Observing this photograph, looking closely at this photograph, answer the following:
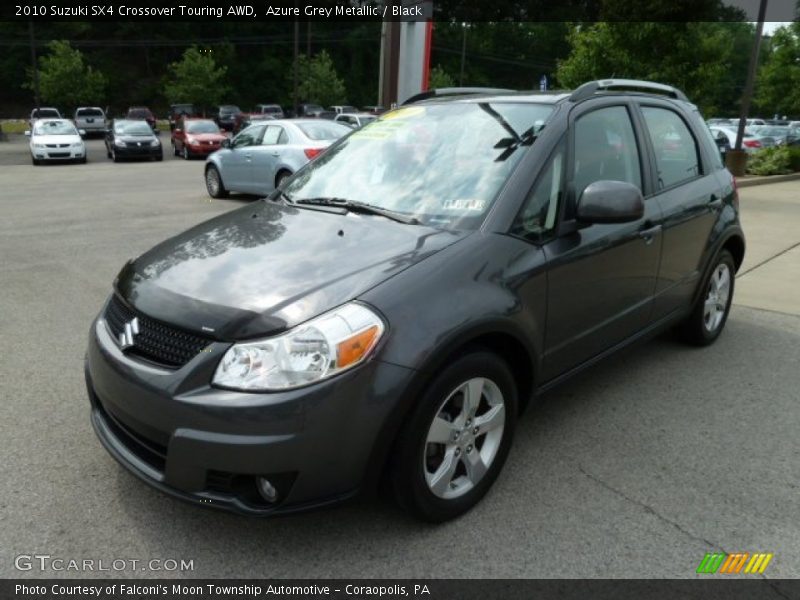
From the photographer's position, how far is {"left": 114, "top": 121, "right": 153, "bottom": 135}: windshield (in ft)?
75.7

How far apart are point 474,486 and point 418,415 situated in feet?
1.82

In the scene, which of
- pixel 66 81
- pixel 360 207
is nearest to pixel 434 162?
pixel 360 207

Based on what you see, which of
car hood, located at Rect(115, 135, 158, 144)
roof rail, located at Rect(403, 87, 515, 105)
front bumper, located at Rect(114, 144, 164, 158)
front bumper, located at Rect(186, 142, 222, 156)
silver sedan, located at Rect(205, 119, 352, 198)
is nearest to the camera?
roof rail, located at Rect(403, 87, 515, 105)

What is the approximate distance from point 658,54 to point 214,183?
32.9ft

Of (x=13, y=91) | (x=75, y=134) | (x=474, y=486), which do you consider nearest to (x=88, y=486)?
(x=474, y=486)

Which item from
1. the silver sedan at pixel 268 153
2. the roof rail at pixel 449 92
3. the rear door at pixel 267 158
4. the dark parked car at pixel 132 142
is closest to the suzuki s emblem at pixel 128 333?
the roof rail at pixel 449 92

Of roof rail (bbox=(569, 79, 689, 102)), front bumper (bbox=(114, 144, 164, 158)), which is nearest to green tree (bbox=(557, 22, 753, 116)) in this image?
roof rail (bbox=(569, 79, 689, 102))

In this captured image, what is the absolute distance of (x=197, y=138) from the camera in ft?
80.4

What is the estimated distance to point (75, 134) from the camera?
22219mm

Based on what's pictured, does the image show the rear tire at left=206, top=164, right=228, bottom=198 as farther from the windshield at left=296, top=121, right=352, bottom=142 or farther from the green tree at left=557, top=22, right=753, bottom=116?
the green tree at left=557, top=22, right=753, bottom=116

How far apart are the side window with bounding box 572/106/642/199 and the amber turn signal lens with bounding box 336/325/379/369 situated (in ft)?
4.78

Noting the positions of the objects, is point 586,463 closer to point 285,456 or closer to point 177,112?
point 285,456

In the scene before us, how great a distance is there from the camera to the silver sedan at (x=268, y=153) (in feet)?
36.1

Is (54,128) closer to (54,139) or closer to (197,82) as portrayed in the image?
(54,139)
